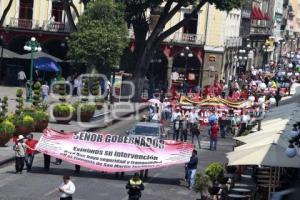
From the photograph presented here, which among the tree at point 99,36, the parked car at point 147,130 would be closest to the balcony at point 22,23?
the tree at point 99,36

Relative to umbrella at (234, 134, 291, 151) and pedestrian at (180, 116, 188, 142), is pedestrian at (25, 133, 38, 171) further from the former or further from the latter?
pedestrian at (180, 116, 188, 142)

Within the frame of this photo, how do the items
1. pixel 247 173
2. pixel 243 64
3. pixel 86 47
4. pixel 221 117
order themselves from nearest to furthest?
pixel 247 173 → pixel 221 117 → pixel 86 47 → pixel 243 64

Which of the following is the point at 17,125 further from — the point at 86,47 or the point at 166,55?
the point at 166,55

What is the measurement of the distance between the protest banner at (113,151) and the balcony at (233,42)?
45.0 meters

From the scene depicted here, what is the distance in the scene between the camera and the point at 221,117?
43.3 m

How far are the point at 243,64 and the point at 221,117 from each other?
43942mm

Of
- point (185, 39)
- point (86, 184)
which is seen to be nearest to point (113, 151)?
point (86, 184)

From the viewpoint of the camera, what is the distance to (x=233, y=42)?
255ft

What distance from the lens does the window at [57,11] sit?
68269 millimetres

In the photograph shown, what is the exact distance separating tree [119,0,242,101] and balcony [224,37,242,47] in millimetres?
14937

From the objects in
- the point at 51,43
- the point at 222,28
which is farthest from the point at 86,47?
the point at 222,28

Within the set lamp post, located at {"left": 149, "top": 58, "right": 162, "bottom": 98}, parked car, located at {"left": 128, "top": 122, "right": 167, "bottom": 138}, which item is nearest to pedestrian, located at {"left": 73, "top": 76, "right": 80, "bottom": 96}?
lamp post, located at {"left": 149, "top": 58, "right": 162, "bottom": 98}

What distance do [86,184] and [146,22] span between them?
33.1 meters

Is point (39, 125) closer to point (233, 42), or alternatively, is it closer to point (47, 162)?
point (47, 162)
